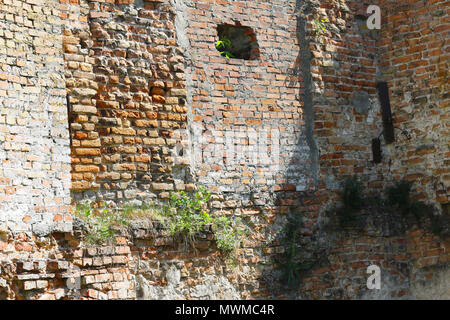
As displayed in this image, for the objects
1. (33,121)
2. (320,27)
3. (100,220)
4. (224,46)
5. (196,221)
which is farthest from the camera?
(320,27)

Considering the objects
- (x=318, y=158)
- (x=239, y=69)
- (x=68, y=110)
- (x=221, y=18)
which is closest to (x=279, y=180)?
(x=318, y=158)

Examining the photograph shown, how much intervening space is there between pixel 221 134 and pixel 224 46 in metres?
1.02

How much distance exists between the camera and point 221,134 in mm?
7461

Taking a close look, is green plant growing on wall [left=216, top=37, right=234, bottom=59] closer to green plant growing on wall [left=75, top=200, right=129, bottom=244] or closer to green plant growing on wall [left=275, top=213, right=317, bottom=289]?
green plant growing on wall [left=275, top=213, right=317, bottom=289]

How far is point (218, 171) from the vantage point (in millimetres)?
7379

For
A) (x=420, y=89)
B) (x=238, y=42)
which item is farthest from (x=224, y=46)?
(x=420, y=89)

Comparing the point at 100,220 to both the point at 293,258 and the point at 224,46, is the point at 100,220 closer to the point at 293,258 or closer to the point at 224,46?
the point at 293,258

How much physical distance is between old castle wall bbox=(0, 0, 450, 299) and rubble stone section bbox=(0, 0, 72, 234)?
0.5 inches

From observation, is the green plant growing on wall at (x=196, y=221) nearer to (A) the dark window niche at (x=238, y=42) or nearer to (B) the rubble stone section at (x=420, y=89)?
(A) the dark window niche at (x=238, y=42)

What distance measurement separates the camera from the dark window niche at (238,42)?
781 centimetres

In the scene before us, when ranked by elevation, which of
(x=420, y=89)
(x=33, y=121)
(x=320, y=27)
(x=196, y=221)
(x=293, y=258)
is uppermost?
(x=320, y=27)

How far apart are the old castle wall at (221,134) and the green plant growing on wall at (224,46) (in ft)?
0.57

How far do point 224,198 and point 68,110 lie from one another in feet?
5.91

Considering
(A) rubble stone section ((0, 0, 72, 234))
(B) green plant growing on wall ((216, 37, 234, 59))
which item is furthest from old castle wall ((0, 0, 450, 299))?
(B) green plant growing on wall ((216, 37, 234, 59))
